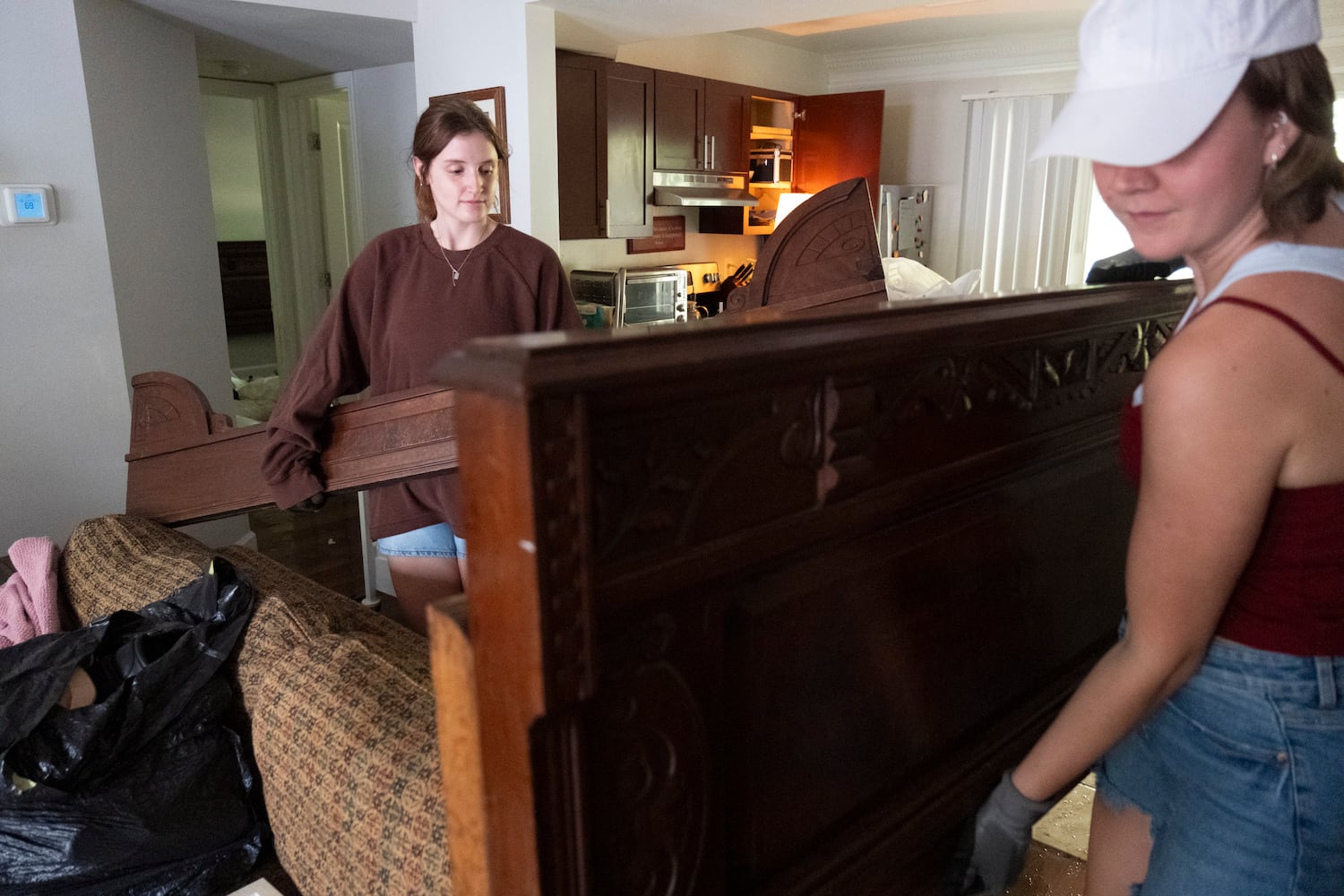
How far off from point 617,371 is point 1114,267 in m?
1.08

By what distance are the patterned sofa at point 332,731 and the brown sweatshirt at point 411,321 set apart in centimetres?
24

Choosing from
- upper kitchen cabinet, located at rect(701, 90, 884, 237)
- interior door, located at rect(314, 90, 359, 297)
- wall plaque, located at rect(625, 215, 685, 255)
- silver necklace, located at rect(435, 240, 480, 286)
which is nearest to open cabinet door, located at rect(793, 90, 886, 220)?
upper kitchen cabinet, located at rect(701, 90, 884, 237)

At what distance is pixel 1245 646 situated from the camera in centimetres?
83

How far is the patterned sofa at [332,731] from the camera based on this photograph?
1.13 meters

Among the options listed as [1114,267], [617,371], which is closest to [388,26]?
[1114,267]

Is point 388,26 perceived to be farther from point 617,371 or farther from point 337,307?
point 617,371

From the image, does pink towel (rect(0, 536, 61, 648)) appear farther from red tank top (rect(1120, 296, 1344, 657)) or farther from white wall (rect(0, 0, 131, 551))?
red tank top (rect(1120, 296, 1344, 657))

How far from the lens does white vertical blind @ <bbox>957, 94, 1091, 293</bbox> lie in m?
5.83

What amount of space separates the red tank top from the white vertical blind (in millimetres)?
5403

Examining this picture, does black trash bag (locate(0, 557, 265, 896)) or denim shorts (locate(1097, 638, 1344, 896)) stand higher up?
denim shorts (locate(1097, 638, 1344, 896))

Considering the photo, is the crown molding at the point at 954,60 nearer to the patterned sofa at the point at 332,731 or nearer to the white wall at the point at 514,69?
the white wall at the point at 514,69

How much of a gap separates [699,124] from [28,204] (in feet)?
10.5

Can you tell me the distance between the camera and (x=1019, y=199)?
600cm

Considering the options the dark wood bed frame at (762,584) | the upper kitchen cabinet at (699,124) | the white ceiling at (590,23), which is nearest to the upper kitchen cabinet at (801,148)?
the upper kitchen cabinet at (699,124)
